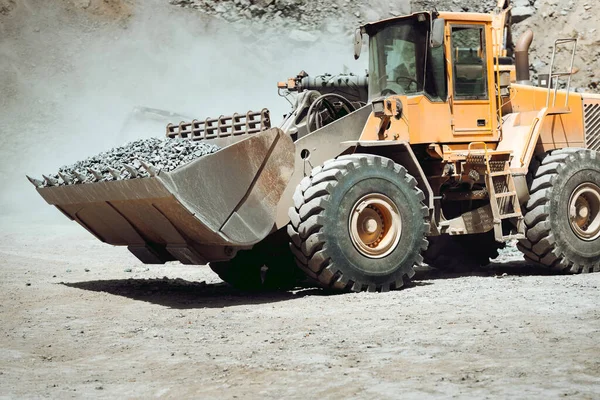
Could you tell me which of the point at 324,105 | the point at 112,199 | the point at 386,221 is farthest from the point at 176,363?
the point at 324,105

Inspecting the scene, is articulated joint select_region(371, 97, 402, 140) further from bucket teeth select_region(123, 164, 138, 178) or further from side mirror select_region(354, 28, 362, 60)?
bucket teeth select_region(123, 164, 138, 178)

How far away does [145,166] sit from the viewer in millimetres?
8781

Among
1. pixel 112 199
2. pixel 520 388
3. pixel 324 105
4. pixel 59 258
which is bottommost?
pixel 59 258

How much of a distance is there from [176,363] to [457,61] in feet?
18.8

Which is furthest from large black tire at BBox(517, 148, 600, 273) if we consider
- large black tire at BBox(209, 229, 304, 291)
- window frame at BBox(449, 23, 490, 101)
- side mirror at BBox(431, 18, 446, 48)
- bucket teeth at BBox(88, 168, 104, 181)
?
bucket teeth at BBox(88, 168, 104, 181)

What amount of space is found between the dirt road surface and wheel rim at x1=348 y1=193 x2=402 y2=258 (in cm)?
53

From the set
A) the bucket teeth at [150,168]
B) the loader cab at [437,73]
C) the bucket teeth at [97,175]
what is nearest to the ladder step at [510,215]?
the loader cab at [437,73]

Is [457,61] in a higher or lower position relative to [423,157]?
higher

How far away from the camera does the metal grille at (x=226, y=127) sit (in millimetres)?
10367

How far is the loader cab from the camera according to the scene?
10656 mm

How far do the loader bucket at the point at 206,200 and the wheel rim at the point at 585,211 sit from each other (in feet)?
12.7

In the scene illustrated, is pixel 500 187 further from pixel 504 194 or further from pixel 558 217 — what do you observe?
pixel 558 217

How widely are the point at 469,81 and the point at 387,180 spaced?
191 centimetres

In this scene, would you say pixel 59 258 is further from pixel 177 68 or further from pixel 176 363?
pixel 177 68
